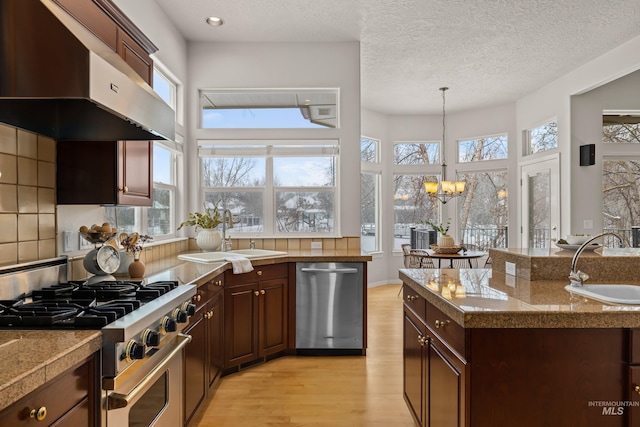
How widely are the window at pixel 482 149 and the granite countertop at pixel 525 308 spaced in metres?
5.21

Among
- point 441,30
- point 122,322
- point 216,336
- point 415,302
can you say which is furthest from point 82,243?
point 441,30

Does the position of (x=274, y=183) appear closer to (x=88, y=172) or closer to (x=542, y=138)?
(x=88, y=172)

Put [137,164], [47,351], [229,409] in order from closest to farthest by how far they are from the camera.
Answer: [47,351] → [137,164] → [229,409]

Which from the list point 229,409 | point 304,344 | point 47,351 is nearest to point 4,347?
point 47,351

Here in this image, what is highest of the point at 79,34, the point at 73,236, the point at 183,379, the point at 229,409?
the point at 79,34

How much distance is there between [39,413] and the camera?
0.94 meters

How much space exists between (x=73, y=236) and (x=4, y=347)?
3.90 feet

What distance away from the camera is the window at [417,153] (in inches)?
281

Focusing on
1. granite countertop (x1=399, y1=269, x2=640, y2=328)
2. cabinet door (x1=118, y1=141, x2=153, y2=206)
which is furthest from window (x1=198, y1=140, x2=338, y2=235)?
granite countertop (x1=399, y1=269, x2=640, y2=328)

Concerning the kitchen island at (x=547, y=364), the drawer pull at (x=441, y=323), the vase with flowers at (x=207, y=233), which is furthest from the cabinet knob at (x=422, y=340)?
the vase with flowers at (x=207, y=233)

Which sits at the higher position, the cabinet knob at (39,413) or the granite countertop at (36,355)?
the granite countertop at (36,355)

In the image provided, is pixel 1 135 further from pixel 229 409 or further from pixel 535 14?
pixel 535 14

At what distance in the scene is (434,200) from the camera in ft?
23.3

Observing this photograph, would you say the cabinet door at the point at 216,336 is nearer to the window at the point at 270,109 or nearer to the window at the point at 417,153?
the window at the point at 270,109
